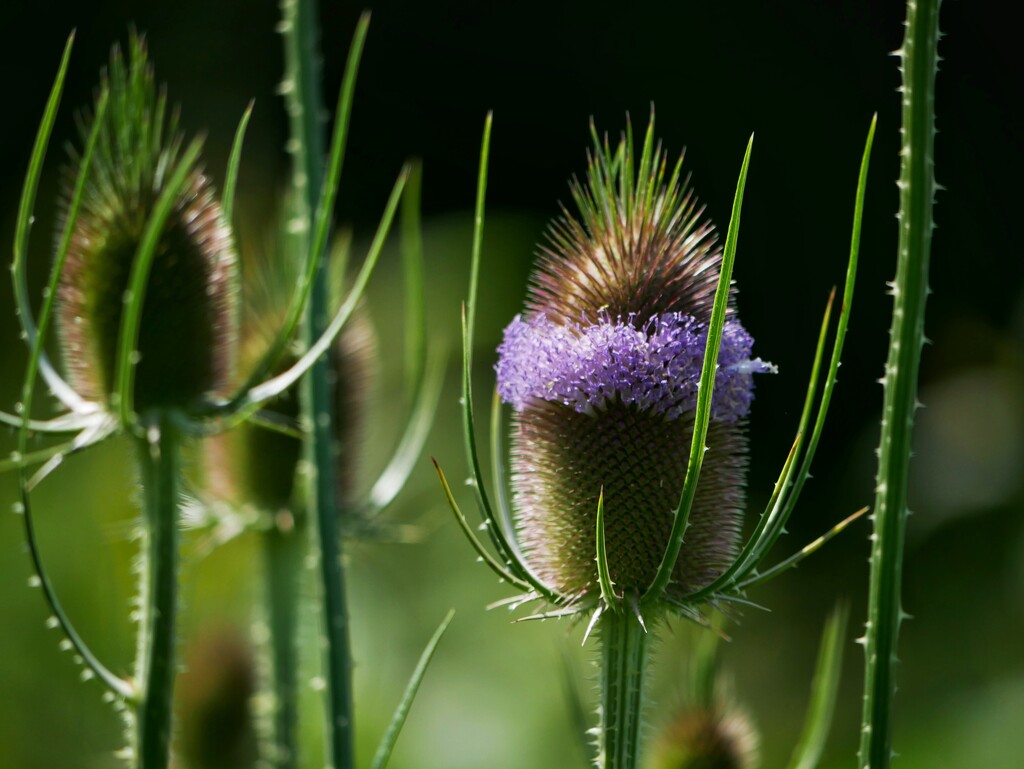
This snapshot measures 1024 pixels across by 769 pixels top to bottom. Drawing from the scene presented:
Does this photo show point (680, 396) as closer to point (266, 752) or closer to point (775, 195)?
point (266, 752)

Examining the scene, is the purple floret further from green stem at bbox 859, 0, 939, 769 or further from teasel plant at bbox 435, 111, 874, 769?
green stem at bbox 859, 0, 939, 769

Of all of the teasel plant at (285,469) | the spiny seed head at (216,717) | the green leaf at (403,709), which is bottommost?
the spiny seed head at (216,717)

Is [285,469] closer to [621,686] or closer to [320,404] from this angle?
[320,404]

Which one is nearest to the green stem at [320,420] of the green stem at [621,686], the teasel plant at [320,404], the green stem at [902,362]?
the teasel plant at [320,404]


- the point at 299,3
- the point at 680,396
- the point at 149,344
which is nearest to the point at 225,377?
the point at 149,344

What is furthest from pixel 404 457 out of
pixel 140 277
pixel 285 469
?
pixel 140 277

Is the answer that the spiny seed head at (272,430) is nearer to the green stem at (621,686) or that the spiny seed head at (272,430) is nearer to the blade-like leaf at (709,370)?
the green stem at (621,686)
